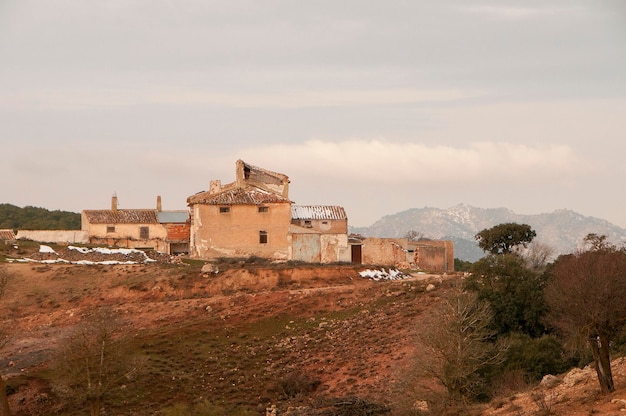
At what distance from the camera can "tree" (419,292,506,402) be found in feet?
112

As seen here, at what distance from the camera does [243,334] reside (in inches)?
1853

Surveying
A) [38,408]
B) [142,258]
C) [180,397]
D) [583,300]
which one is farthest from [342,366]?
[142,258]

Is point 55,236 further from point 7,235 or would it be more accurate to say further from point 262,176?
point 262,176

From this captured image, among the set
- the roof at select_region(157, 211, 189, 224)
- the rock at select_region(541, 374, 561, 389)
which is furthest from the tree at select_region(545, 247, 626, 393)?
the roof at select_region(157, 211, 189, 224)

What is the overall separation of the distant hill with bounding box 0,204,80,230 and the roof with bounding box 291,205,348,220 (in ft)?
106

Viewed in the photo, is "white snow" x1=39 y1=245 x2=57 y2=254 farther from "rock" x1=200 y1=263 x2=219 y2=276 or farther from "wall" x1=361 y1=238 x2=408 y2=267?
"wall" x1=361 y1=238 x2=408 y2=267

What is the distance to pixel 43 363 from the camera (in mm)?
42875

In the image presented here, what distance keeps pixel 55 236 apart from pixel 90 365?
39.1 meters

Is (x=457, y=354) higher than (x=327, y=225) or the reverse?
the reverse

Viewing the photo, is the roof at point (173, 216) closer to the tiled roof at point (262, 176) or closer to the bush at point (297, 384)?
the tiled roof at point (262, 176)

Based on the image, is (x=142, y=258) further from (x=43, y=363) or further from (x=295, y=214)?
(x=43, y=363)

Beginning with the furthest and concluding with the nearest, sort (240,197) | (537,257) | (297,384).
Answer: (240,197) < (537,257) < (297,384)

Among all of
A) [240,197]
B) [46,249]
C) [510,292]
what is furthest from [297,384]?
[46,249]

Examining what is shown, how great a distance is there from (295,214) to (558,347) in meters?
30.7
